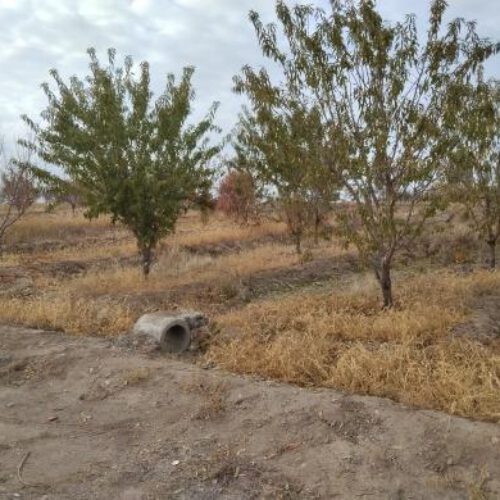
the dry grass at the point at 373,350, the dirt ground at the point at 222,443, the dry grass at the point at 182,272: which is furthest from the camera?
the dry grass at the point at 182,272

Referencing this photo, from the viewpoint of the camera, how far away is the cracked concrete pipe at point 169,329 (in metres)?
7.23

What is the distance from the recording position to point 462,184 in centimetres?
1116

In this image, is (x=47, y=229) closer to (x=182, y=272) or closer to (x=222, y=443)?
(x=182, y=272)

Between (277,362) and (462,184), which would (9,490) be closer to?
(277,362)

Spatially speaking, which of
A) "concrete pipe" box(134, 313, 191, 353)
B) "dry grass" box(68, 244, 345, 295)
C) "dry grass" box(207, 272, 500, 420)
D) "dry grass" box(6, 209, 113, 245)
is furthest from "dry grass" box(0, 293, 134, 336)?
"dry grass" box(6, 209, 113, 245)

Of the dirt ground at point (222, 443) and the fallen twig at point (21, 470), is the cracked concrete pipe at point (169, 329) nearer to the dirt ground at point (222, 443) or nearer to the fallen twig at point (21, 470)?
the dirt ground at point (222, 443)

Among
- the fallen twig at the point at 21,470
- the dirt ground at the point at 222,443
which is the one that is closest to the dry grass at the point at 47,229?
the dirt ground at the point at 222,443

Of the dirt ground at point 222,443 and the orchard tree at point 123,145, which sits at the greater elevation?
the orchard tree at point 123,145

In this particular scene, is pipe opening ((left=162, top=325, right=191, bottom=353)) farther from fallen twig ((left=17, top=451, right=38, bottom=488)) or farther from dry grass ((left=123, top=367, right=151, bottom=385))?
fallen twig ((left=17, top=451, right=38, bottom=488))

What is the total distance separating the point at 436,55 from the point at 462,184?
3.81m

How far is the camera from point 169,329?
24.0ft

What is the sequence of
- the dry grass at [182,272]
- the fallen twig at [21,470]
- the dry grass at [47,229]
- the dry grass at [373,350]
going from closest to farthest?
the fallen twig at [21,470] < the dry grass at [373,350] < the dry grass at [182,272] < the dry grass at [47,229]

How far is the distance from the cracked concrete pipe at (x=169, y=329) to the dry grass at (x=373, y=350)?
0.46 m

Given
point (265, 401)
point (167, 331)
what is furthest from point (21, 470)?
point (167, 331)
